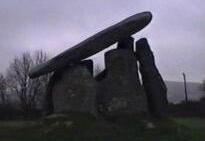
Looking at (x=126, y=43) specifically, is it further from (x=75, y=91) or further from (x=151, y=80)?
(x=75, y=91)

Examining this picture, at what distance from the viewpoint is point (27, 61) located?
61.7 metres

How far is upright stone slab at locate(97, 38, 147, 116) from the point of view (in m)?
20.9

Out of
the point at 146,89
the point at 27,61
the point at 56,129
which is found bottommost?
the point at 56,129

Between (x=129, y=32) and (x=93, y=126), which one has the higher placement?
(x=129, y=32)

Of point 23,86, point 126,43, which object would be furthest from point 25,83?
point 126,43

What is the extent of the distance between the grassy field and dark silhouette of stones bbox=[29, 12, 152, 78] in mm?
2293

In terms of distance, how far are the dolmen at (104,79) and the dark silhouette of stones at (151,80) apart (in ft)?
1.87

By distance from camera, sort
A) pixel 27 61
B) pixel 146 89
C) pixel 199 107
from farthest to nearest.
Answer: pixel 27 61 < pixel 199 107 < pixel 146 89

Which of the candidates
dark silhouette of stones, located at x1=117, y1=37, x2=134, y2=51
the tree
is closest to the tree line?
the tree

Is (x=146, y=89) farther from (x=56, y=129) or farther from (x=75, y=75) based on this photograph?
(x=56, y=129)

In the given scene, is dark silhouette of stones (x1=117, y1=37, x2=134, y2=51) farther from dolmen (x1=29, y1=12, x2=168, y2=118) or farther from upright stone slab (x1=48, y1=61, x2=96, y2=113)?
upright stone slab (x1=48, y1=61, x2=96, y2=113)

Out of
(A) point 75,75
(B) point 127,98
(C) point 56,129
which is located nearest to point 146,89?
(B) point 127,98

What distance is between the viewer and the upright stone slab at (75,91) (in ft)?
68.0

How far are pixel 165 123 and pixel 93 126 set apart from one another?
117 inches
